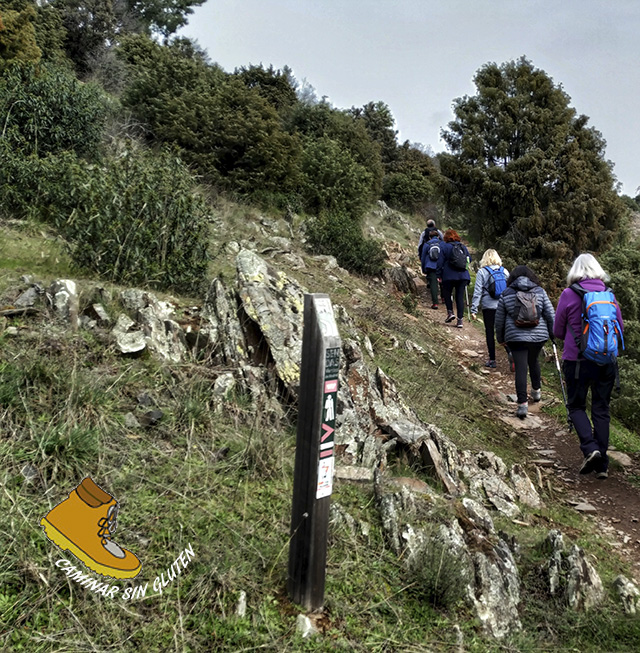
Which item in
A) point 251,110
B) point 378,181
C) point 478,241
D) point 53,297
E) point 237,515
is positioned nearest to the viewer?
point 237,515

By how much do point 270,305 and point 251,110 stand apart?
36.3 feet

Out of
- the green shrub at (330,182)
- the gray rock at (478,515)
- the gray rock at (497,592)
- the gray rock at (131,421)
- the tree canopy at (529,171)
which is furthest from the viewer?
the green shrub at (330,182)

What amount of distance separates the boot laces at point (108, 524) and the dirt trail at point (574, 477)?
11.1ft

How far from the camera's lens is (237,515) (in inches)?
118

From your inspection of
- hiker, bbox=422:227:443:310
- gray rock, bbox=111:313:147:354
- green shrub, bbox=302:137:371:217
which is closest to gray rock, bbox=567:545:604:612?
gray rock, bbox=111:313:147:354

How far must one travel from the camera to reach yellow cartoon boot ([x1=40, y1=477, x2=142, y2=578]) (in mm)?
2453

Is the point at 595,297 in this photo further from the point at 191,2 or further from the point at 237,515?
the point at 191,2

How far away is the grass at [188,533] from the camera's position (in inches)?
90.9

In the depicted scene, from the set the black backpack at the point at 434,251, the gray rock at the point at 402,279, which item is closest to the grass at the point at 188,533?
the black backpack at the point at 434,251

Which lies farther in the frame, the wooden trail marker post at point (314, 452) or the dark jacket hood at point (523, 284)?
the dark jacket hood at point (523, 284)

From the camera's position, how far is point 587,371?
508cm

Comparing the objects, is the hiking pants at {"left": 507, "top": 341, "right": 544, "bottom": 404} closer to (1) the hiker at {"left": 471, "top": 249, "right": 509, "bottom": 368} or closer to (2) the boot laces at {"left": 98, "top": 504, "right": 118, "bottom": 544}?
(1) the hiker at {"left": 471, "top": 249, "right": 509, "bottom": 368}

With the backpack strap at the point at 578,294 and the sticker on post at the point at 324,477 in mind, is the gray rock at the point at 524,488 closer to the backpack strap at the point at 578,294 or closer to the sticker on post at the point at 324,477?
the backpack strap at the point at 578,294

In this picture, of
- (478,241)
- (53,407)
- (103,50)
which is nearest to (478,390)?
(53,407)
